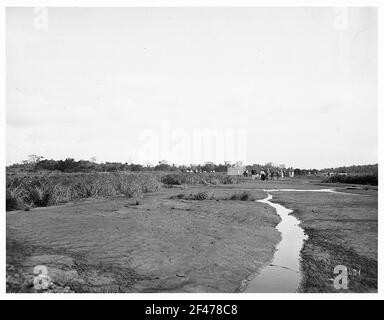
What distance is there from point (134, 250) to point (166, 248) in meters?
0.87

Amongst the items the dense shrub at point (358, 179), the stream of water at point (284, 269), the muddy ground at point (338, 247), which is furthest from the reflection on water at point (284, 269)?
the dense shrub at point (358, 179)

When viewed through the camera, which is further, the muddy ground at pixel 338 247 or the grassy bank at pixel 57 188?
the grassy bank at pixel 57 188

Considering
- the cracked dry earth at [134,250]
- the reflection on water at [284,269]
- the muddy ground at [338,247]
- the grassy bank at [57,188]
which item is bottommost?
the reflection on water at [284,269]

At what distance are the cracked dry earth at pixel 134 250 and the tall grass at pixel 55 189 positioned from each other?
182 cm

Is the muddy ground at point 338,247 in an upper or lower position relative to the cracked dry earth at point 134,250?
lower

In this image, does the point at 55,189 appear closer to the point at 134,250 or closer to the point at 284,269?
the point at 134,250

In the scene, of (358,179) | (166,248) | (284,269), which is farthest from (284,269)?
(358,179)

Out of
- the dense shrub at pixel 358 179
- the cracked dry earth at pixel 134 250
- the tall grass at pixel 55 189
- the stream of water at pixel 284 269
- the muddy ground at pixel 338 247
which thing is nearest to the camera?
the cracked dry earth at pixel 134 250

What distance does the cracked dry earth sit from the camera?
6410mm

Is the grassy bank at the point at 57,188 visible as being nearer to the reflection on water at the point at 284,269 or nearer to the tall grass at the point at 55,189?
the tall grass at the point at 55,189

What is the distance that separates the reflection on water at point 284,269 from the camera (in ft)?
22.6
